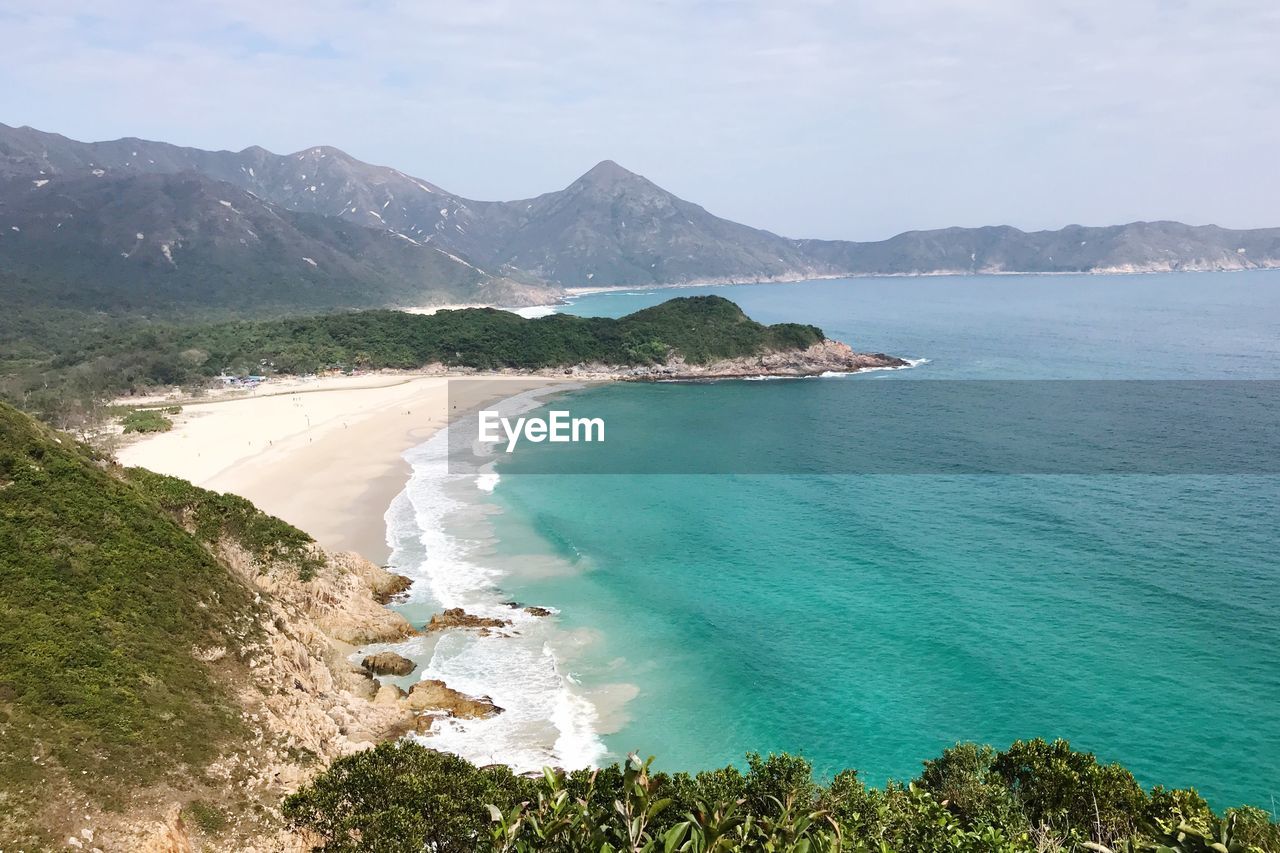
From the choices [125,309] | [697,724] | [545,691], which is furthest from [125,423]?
[125,309]

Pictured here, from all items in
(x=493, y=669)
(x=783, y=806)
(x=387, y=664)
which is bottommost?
(x=493, y=669)

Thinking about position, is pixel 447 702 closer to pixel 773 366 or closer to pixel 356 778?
pixel 356 778

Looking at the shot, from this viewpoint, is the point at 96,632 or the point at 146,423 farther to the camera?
the point at 146,423

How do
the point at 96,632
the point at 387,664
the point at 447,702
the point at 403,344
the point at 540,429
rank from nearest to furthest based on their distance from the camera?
1. the point at 96,632
2. the point at 447,702
3. the point at 387,664
4. the point at 540,429
5. the point at 403,344

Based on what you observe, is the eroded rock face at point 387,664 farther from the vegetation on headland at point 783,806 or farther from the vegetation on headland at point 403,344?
the vegetation on headland at point 403,344

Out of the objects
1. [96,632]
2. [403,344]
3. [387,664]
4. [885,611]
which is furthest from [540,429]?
[96,632]

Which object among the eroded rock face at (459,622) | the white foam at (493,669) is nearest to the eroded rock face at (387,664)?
the white foam at (493,669)

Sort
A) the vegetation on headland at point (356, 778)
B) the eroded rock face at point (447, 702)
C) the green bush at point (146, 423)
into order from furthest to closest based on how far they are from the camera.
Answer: the green bush at point (146, 423) < the eroded rock face at point (447, 702) < the vegetation on headland at point (356, 778)
